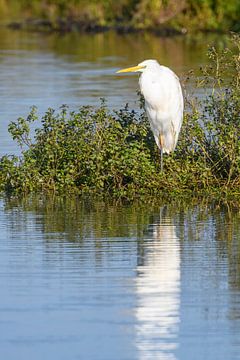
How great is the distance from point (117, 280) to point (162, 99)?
3279 mm

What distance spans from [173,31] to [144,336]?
26.3 m

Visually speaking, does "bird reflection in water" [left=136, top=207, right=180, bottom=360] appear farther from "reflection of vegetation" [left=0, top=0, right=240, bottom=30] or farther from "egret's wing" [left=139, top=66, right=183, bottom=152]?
"reflection of vegetation" [left=0, top=0, right=240, bottom=30]

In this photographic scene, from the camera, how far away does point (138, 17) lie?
110ft

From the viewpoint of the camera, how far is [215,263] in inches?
337

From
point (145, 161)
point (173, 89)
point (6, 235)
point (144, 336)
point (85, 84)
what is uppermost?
point (85, 84)

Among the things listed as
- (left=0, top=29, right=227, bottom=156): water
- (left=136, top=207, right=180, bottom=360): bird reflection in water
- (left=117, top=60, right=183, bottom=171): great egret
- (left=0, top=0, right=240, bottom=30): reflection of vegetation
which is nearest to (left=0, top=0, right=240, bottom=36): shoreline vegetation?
(left=0, top=0, right=240, bottom=30): reflection of vegetation

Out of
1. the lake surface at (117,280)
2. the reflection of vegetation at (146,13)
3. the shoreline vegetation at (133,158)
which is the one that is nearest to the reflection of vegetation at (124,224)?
the lake surface at (117,280)

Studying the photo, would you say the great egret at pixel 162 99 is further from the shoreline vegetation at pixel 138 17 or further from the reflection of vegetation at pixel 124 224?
the shoreline vegetation at pixel 138 17

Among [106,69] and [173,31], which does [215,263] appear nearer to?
[106,69]

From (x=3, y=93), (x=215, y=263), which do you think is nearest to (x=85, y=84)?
(x=3, y=93)

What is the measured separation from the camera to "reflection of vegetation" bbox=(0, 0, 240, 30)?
32.4 metres

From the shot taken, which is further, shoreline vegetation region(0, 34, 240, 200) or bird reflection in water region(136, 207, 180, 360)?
shoreline vegetation region(0, 34, 240, 200)

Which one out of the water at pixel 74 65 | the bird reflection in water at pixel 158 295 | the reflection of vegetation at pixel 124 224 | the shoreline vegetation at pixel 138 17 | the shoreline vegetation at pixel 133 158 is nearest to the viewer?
the bird reflection in water at pixel 158 295

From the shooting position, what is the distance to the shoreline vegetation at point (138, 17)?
3238 centimetres
